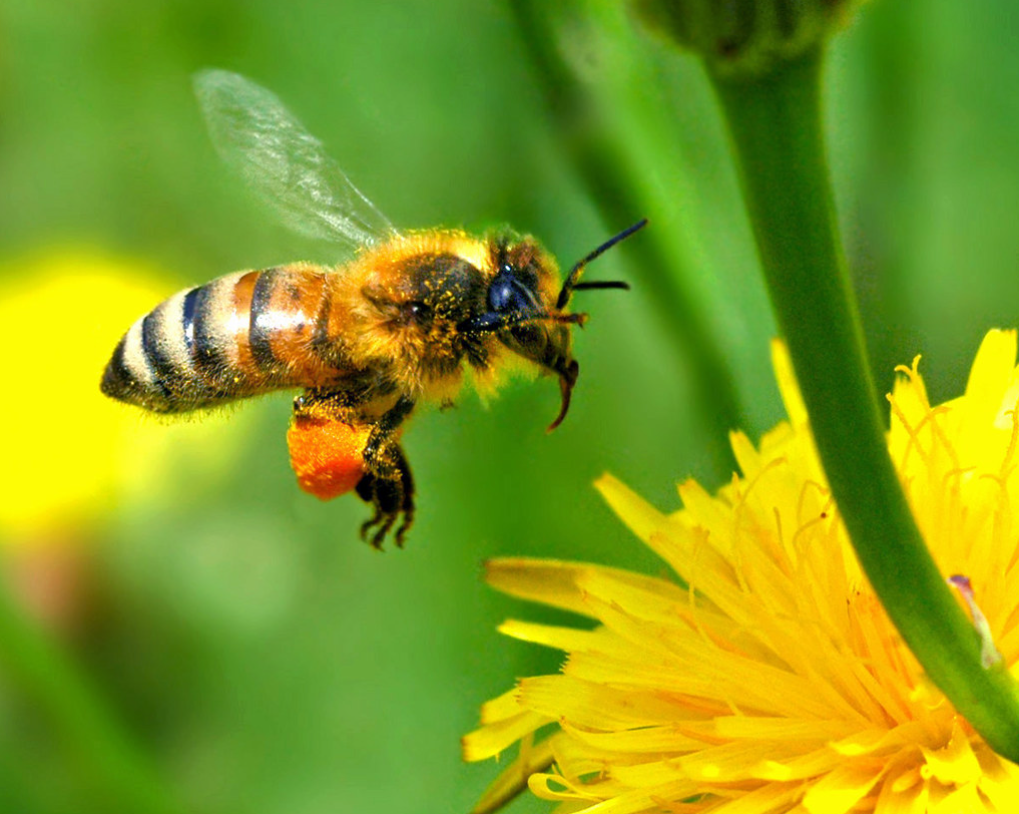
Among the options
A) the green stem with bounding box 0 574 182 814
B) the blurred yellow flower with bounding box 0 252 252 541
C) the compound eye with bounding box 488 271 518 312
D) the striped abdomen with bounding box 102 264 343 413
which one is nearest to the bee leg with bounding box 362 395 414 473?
the striped abdomen with bounding box 102 264 343 413

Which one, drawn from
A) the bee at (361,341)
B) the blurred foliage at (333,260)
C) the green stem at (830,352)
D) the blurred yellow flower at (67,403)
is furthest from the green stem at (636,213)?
the blurred yellow flower at (67,403)

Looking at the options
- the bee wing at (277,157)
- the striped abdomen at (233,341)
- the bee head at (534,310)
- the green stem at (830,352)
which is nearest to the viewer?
the green stem at (830,352)

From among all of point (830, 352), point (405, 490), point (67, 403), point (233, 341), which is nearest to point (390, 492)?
point (405, 490)

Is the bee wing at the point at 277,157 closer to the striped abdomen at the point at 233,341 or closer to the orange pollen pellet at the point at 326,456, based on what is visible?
the striped abdomen at the point at 233,341

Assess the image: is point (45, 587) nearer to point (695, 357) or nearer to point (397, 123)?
point (397, 123)

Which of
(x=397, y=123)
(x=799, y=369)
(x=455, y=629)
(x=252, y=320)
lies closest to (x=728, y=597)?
(x=799, y=369)

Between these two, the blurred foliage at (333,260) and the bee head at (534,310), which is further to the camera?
the blurred foliage at (333,260)

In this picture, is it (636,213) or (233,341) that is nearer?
(233,341)

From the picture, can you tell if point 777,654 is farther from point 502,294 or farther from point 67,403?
point 67,403
